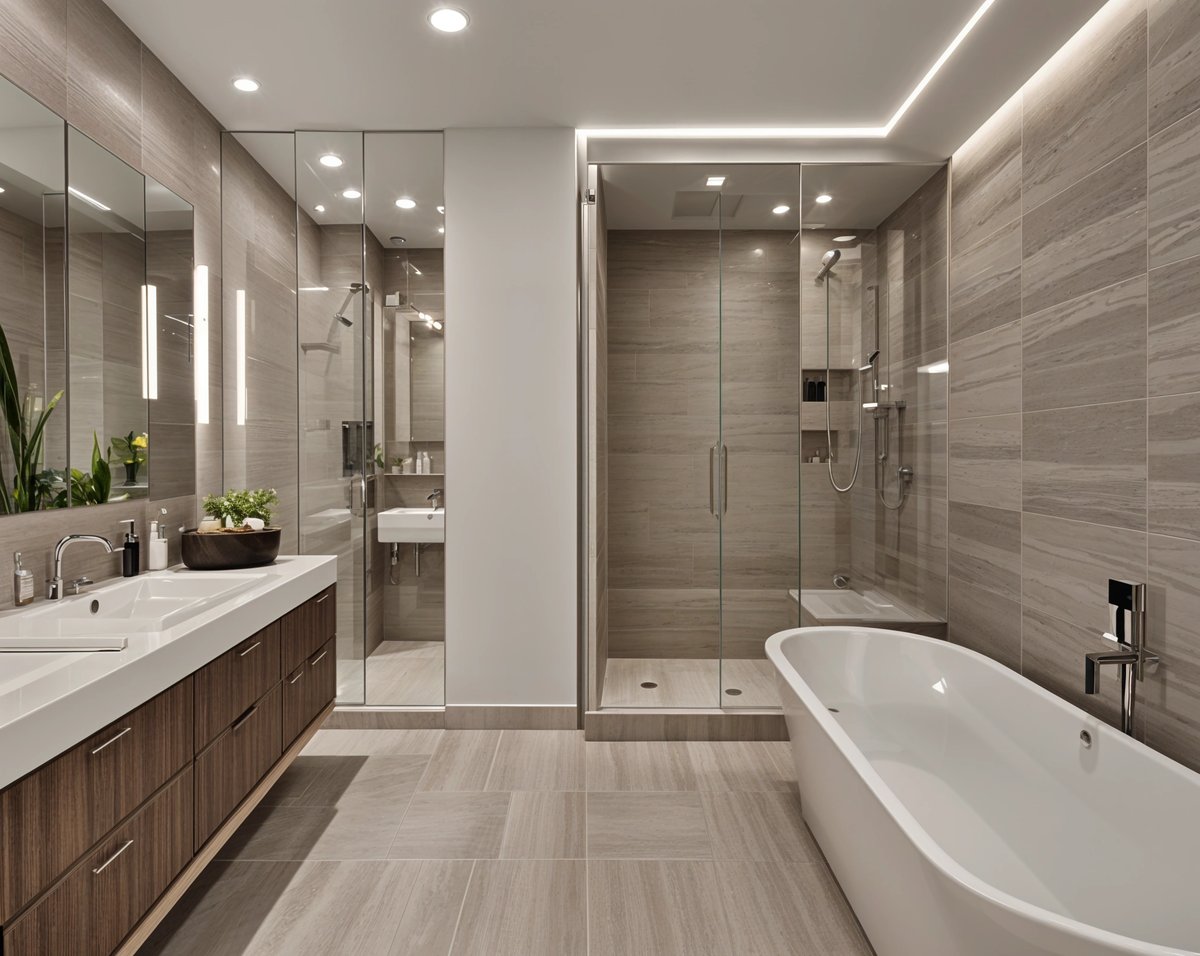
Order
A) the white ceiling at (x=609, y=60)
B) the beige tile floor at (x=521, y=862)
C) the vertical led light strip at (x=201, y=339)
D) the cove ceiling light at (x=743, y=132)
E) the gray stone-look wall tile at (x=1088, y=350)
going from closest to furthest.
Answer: the beige tile floor at (x=521, y=862), the gray stone-look wall tile at (x=1088, y=350), the white ceiling at (x=609, y=60), the vertical led light strip at (x=201, y=339), the cove ceiling light at (x=743, y=132)

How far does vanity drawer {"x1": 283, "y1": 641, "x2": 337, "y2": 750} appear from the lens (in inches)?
97.8

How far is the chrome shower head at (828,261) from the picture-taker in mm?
3307

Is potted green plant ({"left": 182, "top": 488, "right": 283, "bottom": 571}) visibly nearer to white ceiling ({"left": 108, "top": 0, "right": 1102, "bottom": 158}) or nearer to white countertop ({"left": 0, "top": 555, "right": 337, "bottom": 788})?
white countertop ({"left": 0, "top": 555, "right": 337, "bottom": 788})

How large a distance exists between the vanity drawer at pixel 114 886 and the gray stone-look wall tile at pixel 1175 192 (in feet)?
9.73

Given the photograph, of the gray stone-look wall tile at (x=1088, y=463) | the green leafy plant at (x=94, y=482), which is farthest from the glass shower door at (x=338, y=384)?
the gray stone-look wall tile at (x=1088, y=463)

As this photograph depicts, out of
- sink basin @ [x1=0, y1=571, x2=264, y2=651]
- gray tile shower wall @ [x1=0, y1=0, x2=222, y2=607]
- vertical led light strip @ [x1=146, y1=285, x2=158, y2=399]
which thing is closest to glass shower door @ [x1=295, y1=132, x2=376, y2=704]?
gray tile shower wall @ [x1=0, y1=0, x2=222, y2=607]

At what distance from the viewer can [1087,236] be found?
2.28 m

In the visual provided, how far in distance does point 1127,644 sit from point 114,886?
2.64 metres

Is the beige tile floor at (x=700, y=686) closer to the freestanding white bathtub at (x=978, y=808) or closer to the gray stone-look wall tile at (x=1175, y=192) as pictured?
the freestanding white bathtub at (x=978, y=808)

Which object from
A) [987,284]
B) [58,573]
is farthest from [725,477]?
[58,573]

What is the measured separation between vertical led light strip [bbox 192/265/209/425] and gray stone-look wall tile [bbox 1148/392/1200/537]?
11.6ft

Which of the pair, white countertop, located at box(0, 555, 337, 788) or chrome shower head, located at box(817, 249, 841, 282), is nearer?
white countertop, located at box(0, 555, 337, 788)

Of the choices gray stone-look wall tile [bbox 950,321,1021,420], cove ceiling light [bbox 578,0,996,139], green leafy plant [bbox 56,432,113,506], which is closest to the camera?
green leafy plant [bbox 56,432,113,506]

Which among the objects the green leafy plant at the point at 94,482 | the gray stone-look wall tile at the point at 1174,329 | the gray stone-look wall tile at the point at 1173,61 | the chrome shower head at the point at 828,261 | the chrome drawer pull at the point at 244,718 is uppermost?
the gray stone-look wall tile at the point at 1173,61
